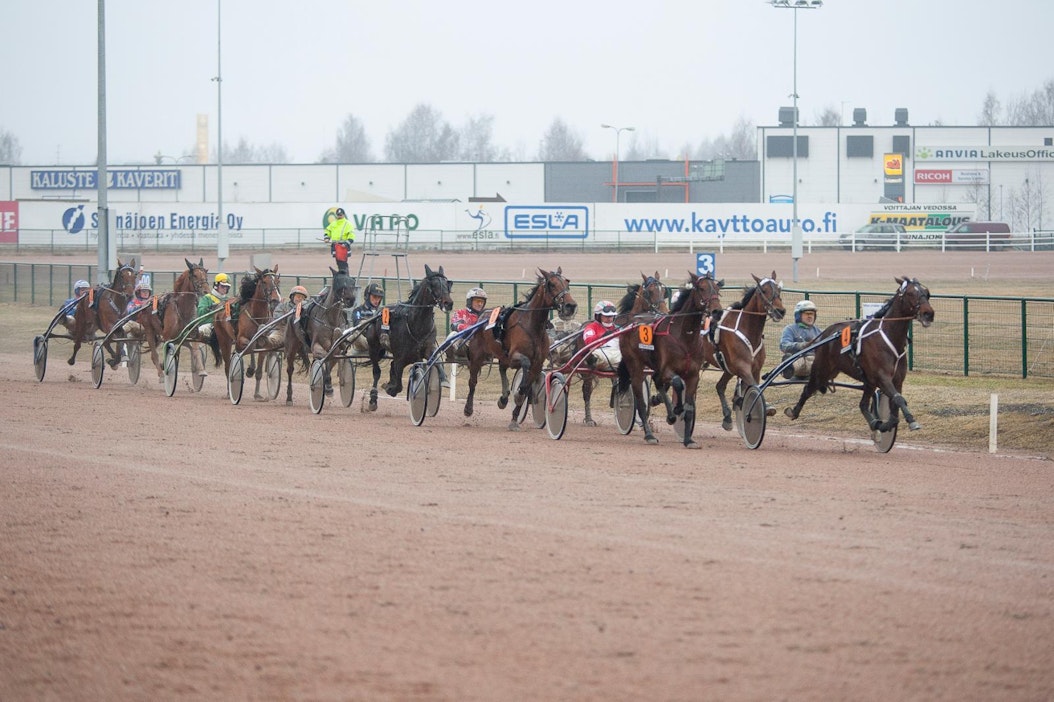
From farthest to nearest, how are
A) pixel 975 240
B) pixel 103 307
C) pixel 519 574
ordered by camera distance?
pixel 975 240 < pixel 103 307 < pixel 519 574

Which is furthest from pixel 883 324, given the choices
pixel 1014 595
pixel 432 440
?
pixel 1014 595

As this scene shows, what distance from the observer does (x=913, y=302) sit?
13852mm

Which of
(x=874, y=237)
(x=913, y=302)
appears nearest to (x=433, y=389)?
(x=913, y=302)

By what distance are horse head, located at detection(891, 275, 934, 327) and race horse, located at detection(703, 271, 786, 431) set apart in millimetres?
1293

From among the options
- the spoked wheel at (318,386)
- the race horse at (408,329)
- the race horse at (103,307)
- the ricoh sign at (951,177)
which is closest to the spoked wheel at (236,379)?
the spoked wheel at (318,386)

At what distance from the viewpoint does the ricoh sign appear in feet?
268

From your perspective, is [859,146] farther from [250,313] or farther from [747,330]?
[747,330]

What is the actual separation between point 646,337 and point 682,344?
393mm

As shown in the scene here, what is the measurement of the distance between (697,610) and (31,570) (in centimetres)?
400

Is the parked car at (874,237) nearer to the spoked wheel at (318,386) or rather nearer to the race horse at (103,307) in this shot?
the race horse at (103,307)

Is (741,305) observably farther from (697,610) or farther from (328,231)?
(697,610)

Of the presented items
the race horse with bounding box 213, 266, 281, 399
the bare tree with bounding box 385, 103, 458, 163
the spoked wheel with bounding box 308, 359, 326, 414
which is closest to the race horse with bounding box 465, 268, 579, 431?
the spoked wheel with bounding box 308, 359, 326, 414

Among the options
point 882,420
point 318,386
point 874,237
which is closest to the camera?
point 882,420

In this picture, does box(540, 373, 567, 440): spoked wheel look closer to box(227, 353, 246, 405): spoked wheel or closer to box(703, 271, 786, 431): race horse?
box(703, 271, 786, 431): race horse
